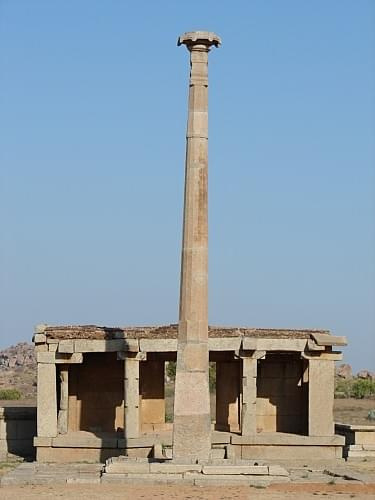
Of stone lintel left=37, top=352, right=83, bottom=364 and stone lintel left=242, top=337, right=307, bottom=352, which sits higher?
stone lintel left=242, top=337, right=307, bottom=352

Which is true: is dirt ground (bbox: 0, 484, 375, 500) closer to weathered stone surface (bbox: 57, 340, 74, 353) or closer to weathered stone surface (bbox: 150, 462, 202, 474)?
weathered stone surface (bbox: 150, 462, 202, 474)

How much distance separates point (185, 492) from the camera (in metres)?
21.5

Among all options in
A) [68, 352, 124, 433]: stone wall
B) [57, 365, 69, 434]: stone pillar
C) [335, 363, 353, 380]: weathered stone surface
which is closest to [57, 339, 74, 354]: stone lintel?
[57, 365, 69, 434]: stone pillar

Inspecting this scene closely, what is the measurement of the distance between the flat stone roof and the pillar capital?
7851mm

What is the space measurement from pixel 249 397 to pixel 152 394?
375 centimetres

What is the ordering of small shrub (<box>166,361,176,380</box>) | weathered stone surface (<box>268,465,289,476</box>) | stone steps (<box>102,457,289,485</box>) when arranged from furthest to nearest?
1. small shrub (<box>166,361,176,380</box>)
2. weathered stone surface (<box>268,465,289,476</box>)
3. stone steps (<box>102,457,289,485</box>)

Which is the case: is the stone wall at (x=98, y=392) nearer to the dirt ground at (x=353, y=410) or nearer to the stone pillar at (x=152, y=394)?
the stone pillar at (x=152, y=394)

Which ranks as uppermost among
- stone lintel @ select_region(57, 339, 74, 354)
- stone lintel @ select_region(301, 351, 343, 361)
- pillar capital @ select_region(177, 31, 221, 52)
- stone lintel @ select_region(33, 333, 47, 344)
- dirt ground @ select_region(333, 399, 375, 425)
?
pillar capital @ select_region(177, 31, 221, 52)

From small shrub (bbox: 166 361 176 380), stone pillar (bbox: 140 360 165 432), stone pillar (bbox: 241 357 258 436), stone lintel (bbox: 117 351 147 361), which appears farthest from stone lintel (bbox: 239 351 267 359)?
small shrub (bbox: 166 361 176 380)

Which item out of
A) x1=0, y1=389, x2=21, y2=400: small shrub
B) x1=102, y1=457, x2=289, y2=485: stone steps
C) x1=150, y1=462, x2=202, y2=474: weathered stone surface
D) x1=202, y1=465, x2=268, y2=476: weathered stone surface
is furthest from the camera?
x1=0, y1=389, x2=21, y2=400: small shrub

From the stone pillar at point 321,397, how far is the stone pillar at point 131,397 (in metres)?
4.56

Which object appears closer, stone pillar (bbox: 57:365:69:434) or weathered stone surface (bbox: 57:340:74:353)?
weathered stone surface (bbox: 57:340:74:353)

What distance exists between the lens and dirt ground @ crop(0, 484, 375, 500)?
20991mm

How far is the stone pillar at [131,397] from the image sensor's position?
92.6 ft
